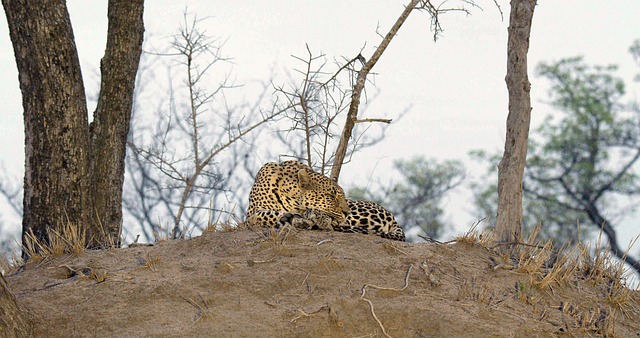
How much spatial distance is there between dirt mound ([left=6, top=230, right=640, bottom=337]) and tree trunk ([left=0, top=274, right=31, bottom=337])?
4.7 inches

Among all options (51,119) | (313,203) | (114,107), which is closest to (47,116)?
(51,119)

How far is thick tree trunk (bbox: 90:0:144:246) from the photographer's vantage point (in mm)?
8508

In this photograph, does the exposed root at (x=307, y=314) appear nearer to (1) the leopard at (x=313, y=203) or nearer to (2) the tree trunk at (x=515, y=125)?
(1) the leopard at (x=313, y=203)

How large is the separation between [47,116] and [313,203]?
2599 mm

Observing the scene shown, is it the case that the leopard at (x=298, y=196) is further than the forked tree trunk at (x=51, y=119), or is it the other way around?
the forked tree trunk at (x=51, y=119)

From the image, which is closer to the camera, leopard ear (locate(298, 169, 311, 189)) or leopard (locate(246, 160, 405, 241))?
leopard (locate(246, 160, 405, 241))

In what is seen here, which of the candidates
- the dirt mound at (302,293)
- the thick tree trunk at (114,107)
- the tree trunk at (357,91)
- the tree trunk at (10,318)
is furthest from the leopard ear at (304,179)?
the tree trunk at (10,318)

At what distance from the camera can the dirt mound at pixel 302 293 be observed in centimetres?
493

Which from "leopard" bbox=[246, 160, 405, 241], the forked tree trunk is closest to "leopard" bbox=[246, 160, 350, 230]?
"leopard" bbox=[246, 160, 405, 241]

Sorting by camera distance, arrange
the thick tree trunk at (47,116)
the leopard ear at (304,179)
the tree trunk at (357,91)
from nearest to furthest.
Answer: the leopard ear at (304,179) → the thick tree trunk at (47,116) → the tree trunk at (357,91)

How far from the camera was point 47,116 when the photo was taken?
24.0 feet

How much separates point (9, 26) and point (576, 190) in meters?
14.5

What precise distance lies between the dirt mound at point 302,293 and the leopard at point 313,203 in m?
0.65

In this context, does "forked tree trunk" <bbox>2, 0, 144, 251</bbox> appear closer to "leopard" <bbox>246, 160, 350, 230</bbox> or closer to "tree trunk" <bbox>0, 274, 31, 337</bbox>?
"leopard" <bbox>246, 160, 350, 230</bbox>
